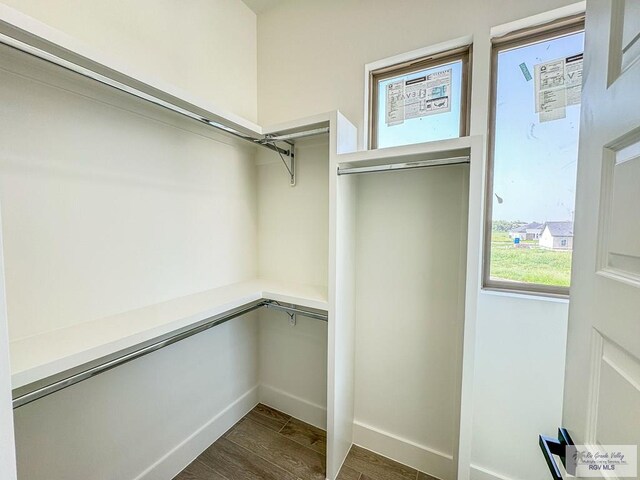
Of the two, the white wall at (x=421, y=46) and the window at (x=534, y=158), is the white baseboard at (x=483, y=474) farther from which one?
the window at (x=534, y=158)

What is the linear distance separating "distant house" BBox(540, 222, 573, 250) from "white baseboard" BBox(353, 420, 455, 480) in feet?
4.30

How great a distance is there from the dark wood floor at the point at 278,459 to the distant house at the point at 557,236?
149 centimetres

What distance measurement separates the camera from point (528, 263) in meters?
1.33

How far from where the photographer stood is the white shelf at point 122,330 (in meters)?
0.82

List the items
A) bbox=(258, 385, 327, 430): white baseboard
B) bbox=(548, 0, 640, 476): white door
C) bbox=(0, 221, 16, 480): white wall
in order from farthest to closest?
bbox=(258, 385, 327, 430): white baseboard
bbox=(0, 221, 16, 480): white wall
bbox=(548, 0, 640, 476): white door

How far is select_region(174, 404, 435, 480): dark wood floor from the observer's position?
1.54 metres

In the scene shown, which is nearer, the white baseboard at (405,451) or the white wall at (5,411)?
the white wall at (5,411)

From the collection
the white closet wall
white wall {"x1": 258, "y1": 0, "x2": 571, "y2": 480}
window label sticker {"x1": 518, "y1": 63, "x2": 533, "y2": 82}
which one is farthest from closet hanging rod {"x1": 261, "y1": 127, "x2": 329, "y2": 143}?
window label sticker {"x1": 518, "y1": 63, "x2": 533, "y2": 82}

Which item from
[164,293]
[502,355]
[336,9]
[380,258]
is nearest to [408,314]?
[380,258]

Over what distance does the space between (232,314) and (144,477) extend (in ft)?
3.05

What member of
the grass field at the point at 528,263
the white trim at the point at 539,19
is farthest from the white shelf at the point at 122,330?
the white trim at the point at 539,19

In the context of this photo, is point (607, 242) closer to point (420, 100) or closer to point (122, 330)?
point (420, 100)

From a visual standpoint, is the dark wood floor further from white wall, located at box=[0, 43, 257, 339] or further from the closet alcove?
white wall, located at box=[0, 43, 257, 339]

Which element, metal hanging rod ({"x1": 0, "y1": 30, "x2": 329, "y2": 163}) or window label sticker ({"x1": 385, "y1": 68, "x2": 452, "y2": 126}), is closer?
metal hanging rod ({"x1": 0, "y1": 30, "x2": 329, "y2": 163})
